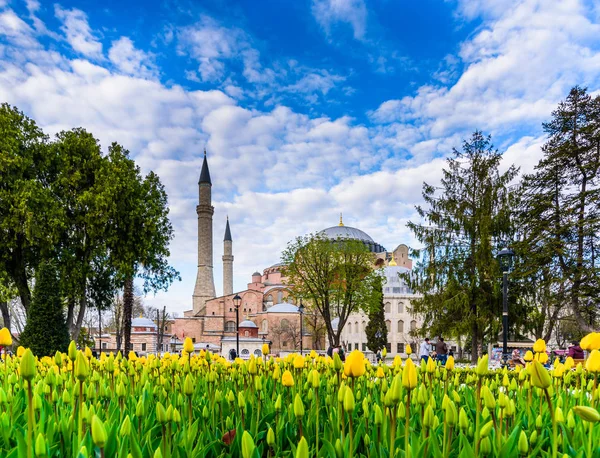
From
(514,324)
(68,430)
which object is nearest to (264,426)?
(68,430)

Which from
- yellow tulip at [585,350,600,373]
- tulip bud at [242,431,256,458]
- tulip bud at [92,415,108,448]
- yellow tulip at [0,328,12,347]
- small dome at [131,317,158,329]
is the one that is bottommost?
small dome at [131,317,158,329]

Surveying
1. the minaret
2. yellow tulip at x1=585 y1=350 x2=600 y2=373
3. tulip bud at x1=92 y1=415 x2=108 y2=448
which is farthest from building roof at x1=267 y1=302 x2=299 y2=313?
tulip bud at x1=92 y1=415 x2=108 y2=448

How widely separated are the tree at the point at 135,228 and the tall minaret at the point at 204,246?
115 ft

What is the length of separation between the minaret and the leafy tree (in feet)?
150

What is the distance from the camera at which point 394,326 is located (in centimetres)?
5181

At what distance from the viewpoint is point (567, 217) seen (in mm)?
21797

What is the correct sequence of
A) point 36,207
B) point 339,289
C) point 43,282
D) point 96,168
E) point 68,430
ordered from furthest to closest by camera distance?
point 339,289
point 96,168
point 36,207
point 43,282
point 68,430

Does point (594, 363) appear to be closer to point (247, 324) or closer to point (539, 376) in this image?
point (539, 376)

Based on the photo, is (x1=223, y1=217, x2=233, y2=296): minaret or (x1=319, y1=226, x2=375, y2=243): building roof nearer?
(x1=223, y1=217, x2=233, y2=296): minaret

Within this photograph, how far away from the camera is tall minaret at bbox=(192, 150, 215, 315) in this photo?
56.5 metres

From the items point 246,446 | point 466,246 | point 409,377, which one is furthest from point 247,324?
point 246,446

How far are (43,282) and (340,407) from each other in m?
14.3

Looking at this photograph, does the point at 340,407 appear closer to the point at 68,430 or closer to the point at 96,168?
the point at 68,430

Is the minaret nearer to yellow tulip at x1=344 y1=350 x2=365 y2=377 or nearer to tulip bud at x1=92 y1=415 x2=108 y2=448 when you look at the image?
yellow tulip at x1=344 y1=350 x2=365 y2=377
